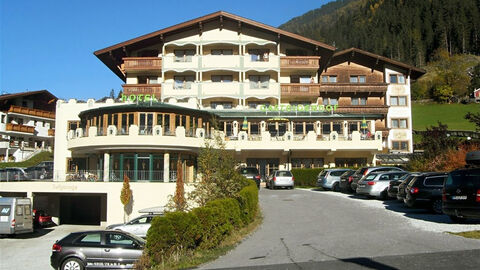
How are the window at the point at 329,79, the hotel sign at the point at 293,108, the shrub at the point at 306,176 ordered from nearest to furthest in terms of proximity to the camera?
the shrub at the point at 306,176, the hotel sign at the point at 293,108, the window at the point at 329,79

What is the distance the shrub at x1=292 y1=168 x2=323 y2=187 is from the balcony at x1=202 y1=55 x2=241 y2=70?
49.0 ft

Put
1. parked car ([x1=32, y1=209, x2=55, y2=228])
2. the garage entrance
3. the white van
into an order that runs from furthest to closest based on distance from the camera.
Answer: the garage entrance → parked car ([x1=32, y1=209, x2=55, y2=228]) → the white van

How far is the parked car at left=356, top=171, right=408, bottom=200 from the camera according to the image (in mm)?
24844

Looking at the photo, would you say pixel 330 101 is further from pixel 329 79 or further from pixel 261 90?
pixel 261 90

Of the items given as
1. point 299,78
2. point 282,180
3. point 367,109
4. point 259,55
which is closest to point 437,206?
point 282,180

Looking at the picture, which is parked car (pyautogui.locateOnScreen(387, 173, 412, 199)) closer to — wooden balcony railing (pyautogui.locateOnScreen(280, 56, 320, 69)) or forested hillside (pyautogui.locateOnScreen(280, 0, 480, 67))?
wooden balcony railing (pyautogui.locateOnScreen(280, 56, 320, 69))

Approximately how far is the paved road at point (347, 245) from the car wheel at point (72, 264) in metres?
5.37

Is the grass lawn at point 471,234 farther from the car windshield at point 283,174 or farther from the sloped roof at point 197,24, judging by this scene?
the sloped roof at point 197,24

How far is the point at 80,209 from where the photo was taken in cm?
3691

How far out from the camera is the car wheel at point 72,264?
1503 centimetres

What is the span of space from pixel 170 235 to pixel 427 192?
1125 centimetres

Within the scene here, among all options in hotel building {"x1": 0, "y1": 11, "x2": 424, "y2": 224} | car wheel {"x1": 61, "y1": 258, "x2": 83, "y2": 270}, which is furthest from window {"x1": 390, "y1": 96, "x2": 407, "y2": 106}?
car wheel {"x1": 61, "y1": 258, "x2": 83, "y2": 270}

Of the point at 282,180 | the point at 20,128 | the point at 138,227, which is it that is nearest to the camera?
the point at 138,227

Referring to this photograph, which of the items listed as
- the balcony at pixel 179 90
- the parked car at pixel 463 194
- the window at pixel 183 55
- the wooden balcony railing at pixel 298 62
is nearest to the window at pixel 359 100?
the wooden balcony railing at pixel 298 62
